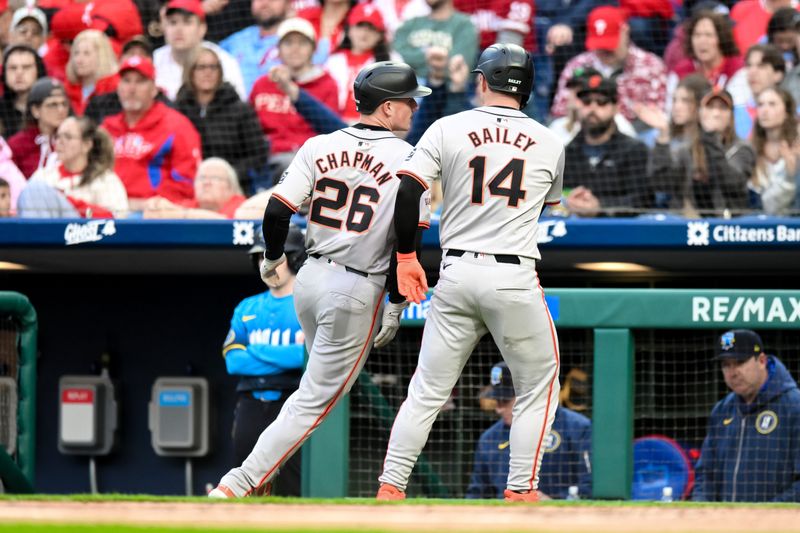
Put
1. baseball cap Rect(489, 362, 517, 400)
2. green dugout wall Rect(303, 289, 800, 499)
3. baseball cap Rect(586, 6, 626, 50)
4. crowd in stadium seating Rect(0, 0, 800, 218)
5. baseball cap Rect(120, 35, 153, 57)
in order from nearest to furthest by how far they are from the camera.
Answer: green dugout wall Rect(303, 289, 800, 499)
baseball cap Rect(489, 362, 517, 400)
crowd in stadium seating Rect(0, 0, 800, 218)
baseball cap Rect(586, 6, 626, 50)
baseball cap Rect(120, 35, 153, 57)

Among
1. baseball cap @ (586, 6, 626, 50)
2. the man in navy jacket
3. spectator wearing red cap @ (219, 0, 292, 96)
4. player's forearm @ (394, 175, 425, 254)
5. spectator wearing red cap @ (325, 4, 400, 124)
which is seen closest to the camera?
player's forearm @ (394, 175, 425, 254)

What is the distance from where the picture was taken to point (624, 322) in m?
5.39

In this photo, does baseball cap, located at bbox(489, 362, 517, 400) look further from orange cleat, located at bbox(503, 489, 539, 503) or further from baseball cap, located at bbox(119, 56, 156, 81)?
baseball cap, located at bbox(119, 56, 156, 81)

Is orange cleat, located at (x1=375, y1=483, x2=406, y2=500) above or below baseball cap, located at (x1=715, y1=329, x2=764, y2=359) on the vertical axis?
below

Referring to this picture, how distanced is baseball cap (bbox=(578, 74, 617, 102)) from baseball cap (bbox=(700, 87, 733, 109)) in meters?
0.54

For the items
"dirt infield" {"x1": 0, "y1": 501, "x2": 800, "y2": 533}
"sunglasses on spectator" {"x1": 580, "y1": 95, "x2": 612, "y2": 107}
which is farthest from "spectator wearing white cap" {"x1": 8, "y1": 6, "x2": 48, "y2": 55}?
"dirt infield" {"x1": 0, "y1": 501, "x2": 800, "y2": 533}

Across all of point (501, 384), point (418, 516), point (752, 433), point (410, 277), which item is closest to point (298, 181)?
point (410, 277)

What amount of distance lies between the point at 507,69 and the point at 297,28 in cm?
409

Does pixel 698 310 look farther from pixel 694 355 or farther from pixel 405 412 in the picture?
pixel 405 412

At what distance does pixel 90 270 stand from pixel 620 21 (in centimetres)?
367

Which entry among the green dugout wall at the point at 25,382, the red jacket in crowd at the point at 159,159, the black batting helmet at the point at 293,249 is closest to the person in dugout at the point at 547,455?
the black batting helmet at the point at 293,249

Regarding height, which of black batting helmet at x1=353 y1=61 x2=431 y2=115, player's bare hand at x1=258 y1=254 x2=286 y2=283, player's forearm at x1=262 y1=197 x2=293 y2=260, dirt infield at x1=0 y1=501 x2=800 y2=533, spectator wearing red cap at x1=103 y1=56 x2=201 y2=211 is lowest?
dirt infield at x1=0 y1=501 x2=800 y2=533

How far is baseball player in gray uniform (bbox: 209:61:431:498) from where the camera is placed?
4.58 m

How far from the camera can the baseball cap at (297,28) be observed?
8.32 metres
